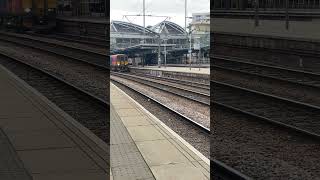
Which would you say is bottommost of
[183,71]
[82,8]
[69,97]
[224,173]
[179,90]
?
[224,173]

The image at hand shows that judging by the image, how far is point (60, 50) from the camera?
4285 millimetres

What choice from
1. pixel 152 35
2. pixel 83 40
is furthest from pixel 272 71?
pixel 83 40

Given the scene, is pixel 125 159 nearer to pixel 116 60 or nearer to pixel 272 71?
pixel 116 60

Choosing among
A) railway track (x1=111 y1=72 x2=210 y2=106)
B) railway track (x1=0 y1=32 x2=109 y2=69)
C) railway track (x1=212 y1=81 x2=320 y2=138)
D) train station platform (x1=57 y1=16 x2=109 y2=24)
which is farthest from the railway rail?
railway track (x1=111 y1=72 x2=210 y2=106)

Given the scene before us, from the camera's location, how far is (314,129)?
6457 millimetres

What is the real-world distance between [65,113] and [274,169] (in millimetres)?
2974

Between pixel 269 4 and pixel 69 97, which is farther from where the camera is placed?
pixel 69 97

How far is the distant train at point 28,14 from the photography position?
12.6 ft

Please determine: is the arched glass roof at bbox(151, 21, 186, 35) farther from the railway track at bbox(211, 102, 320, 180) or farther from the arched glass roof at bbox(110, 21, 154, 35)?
the railway track at bbox(211, 102, 320, 180)

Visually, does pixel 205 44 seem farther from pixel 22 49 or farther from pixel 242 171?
pixel 22 49

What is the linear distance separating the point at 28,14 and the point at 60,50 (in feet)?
1.79

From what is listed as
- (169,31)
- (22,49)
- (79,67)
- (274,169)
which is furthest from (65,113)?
(274,169)

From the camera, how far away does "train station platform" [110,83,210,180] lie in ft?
15.3

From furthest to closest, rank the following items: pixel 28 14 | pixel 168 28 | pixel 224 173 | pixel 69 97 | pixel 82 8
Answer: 1. pixel 69 97
2. pixel 168 28
3. pixel 224 173
4. pixel 28 14
5. pixel 82 8
